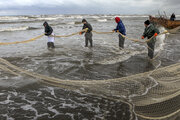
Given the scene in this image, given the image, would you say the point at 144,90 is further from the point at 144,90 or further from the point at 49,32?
the point at 49,32

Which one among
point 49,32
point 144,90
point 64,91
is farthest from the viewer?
point 49,32

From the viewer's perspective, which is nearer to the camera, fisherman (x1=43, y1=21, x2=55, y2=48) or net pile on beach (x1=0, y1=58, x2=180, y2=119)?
net pile on beach (x1=0, y1=58, x2=180, y2=119)

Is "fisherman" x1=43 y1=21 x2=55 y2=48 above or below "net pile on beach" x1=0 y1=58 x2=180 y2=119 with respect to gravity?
above

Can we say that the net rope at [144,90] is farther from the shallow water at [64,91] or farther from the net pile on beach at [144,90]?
the shallow water at [64,91]

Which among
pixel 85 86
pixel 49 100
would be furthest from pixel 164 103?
pixel 49 100

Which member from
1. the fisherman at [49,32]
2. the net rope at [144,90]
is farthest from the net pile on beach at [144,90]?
the fisherman at [49,32]

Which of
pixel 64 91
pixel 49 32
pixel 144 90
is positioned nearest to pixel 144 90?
pixel 144 90

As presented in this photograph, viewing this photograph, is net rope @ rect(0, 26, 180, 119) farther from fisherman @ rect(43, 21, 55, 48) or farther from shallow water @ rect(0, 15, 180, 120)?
fisherman @ rect(43, 21, 55, 48)

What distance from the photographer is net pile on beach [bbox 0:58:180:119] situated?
125 inches

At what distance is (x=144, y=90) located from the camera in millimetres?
4105

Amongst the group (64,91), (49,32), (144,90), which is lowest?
(64,91)

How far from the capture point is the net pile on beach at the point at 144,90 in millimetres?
3186

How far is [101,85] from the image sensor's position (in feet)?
13.4

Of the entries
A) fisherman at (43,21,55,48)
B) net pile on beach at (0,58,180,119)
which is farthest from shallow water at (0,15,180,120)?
fisherman at (43,21,55,48)
